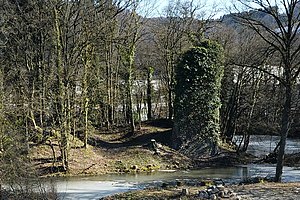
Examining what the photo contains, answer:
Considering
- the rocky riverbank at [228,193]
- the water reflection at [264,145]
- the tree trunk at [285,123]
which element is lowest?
the water reflection at [264,145]

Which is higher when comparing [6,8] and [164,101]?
[6,8]

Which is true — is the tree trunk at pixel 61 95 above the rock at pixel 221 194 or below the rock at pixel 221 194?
above

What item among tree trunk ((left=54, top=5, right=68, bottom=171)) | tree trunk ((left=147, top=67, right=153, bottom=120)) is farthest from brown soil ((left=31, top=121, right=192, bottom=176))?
tree trunk ((left=147, top=67, right=153, bottom=120))

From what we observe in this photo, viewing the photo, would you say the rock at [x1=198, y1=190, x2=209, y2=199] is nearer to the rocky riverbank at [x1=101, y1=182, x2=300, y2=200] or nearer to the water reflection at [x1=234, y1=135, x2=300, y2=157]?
the rocky riverbank at [x1=101, y1=182, x2=300, y2=200]

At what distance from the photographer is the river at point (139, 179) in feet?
63.4

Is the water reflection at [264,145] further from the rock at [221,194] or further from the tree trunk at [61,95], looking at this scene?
the rock at [221,194]

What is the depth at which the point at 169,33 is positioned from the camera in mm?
37219

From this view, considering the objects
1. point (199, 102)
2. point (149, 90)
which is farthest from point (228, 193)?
point (149, 90)

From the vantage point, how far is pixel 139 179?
23.0 metres

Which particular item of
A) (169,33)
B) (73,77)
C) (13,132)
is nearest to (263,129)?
(169,33)

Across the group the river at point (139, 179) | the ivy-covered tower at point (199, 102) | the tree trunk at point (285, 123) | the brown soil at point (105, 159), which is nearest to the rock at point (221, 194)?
the tree trunk at point (285, 123)

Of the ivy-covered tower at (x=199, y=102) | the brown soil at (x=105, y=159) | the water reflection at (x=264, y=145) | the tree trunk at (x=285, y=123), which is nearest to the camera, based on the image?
the tree trunk at (x=285, y=123)

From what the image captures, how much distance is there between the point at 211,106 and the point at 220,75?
2.24 meters

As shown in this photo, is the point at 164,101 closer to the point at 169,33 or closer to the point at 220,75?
the point at 169,33
